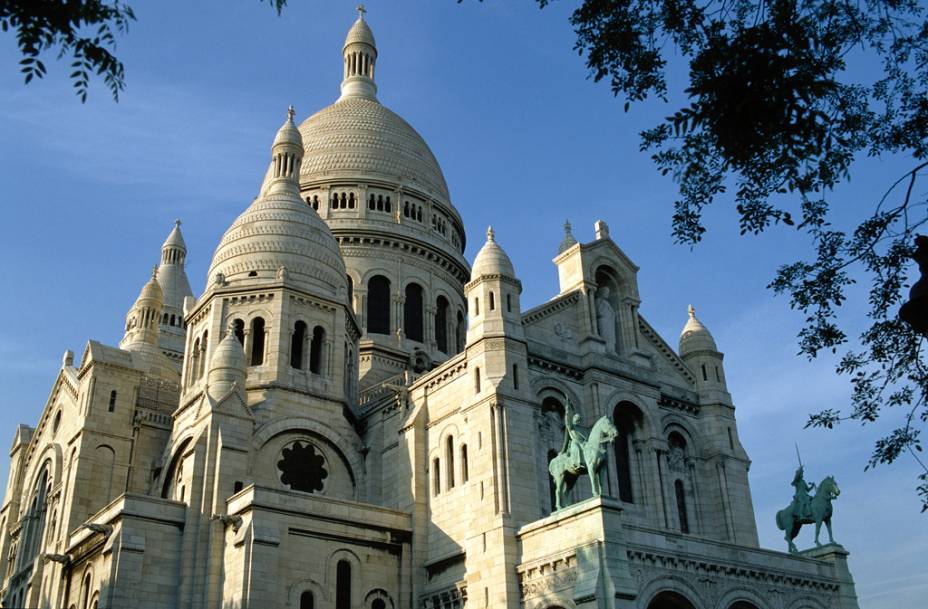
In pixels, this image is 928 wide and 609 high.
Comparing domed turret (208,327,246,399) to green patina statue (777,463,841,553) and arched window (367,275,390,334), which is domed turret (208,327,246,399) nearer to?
arched window (367,275,390,334)

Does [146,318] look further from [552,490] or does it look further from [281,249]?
[552,490]

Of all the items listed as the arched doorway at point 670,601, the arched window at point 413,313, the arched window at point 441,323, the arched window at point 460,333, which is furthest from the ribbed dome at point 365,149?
the arched doorway at point 670,601

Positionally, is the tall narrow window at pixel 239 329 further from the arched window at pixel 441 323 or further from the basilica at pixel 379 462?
the arched window at pixel 441 323

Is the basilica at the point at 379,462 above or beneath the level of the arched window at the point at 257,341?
beneath

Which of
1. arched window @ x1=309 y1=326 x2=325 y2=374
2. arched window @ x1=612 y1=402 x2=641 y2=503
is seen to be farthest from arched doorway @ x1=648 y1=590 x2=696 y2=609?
arched window @ x1=309 y1=326 x2=325 y2=374

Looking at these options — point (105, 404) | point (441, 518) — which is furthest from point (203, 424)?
point (441, 518)

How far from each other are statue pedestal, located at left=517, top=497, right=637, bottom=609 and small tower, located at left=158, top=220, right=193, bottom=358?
3763 centimetres

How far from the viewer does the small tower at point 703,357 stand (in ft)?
146

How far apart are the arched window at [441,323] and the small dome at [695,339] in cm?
1559

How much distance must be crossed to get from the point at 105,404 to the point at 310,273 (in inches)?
422

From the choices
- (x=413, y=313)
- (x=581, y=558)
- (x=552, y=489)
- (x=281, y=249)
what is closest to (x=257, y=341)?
(x=281, y=249)

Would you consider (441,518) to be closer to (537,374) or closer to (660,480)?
(537,374)

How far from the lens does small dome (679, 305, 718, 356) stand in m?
45.4

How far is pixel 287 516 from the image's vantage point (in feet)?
114
